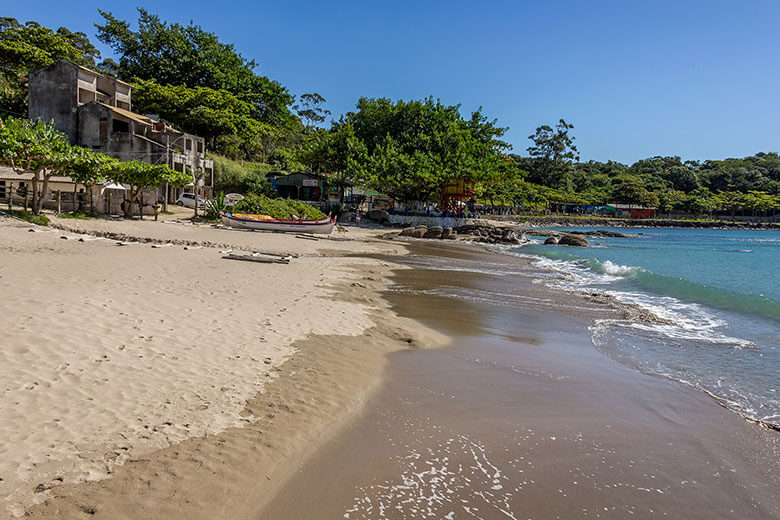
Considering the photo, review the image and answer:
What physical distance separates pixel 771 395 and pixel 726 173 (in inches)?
5156

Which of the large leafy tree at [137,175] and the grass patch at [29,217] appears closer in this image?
the grass patch at [29,217]

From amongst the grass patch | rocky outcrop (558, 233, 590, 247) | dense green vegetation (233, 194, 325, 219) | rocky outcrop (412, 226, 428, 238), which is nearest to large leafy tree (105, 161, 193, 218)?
the grass patch

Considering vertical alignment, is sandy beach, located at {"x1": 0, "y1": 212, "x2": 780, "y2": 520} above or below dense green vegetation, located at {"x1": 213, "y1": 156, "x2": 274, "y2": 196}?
below

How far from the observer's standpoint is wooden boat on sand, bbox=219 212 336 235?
1104 inches

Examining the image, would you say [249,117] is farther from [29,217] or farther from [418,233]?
[29,217]

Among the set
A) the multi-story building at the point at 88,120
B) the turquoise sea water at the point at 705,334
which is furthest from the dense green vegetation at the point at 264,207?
the turquoise sea water at the point at 705,334

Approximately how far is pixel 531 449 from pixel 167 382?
12.2 ft

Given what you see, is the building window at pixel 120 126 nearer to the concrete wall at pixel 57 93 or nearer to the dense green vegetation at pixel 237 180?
the concrete wall at pixel 57 93

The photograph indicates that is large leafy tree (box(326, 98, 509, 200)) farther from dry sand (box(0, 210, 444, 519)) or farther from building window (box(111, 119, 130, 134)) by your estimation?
dry sand (box(0, 210, 444, 519))

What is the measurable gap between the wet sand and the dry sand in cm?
46

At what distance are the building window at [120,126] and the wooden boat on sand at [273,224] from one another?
50.7 ft

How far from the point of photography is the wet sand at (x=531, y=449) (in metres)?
3.45

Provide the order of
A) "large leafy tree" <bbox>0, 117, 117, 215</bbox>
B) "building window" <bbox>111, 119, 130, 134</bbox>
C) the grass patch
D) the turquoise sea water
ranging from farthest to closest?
"building window" <bbox>111, 119, 130, 134</bbox> → the grass patch → "large leafy tree" <bbox>0, 117, 117, 215</bbox> → the turquoise sea water

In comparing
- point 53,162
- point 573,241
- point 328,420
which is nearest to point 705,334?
point 328,420
